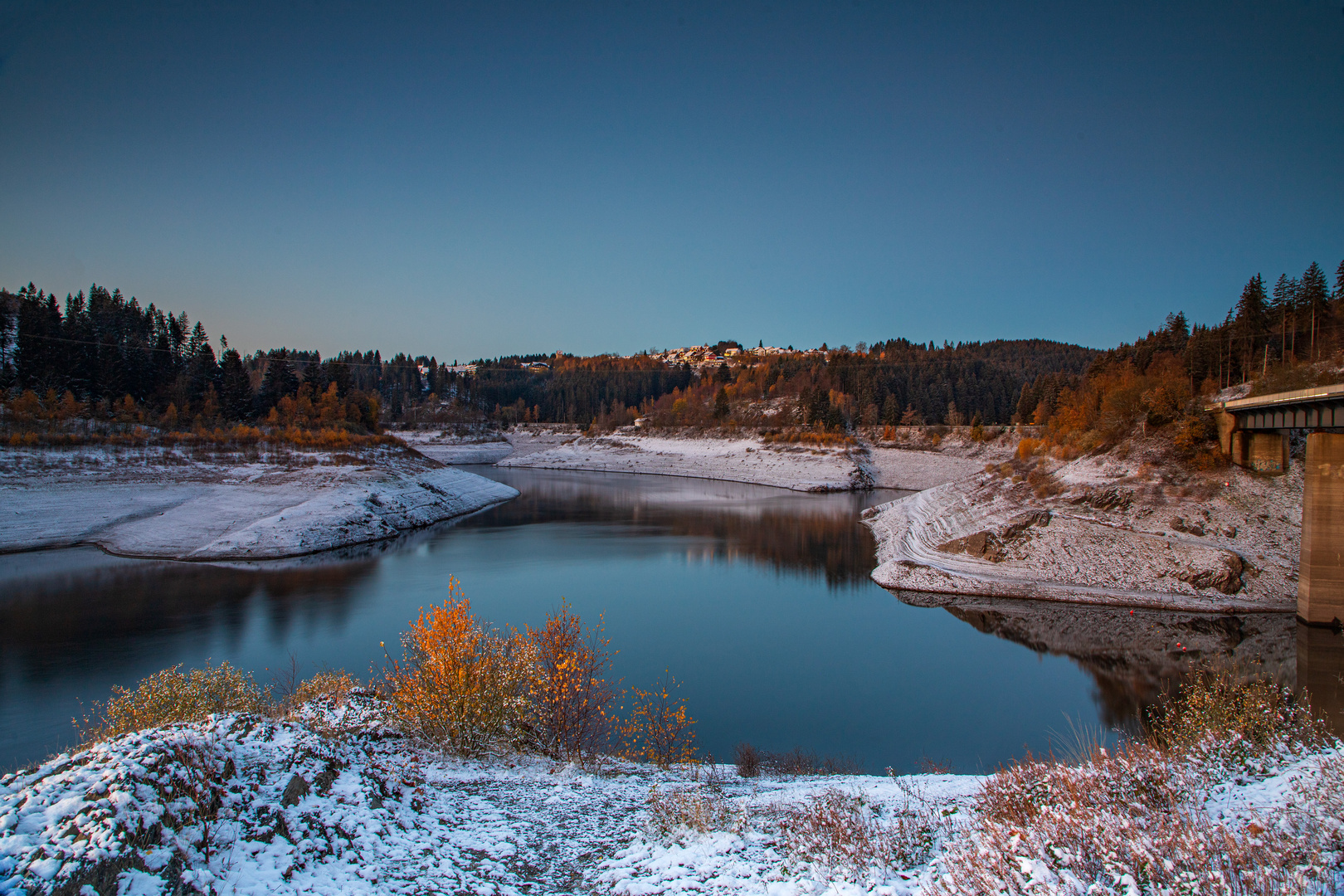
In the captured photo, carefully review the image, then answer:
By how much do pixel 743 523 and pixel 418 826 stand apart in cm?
3829

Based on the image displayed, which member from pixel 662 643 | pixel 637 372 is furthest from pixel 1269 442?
pixel 637 372

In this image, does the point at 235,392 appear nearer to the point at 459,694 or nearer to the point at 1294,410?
the point at 459,694

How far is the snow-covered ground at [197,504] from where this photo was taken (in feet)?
98.7

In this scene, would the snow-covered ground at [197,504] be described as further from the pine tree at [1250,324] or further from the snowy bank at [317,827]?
the pine tree at [1250,324]

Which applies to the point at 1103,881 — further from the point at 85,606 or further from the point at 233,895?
the point at 85,606

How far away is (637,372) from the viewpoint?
145625 mm

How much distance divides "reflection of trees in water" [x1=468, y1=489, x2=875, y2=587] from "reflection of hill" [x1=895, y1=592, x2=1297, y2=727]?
6793mm

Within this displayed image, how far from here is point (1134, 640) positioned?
18.8m

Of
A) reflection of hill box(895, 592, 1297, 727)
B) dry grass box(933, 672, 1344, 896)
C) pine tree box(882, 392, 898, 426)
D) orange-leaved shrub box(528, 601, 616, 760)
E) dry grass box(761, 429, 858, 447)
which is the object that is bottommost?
reflection of hill box(895, 592, 1297, 727)

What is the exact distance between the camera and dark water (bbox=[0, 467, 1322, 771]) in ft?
46.5

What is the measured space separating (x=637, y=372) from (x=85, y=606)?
127m

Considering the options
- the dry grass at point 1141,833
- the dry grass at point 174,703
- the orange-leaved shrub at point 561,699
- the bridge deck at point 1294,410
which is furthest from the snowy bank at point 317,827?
the bridge deck at point 1294,410

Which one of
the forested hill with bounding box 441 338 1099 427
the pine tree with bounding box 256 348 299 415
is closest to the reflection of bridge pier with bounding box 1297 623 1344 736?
the forested hill with bounding box 441 338 1099 427

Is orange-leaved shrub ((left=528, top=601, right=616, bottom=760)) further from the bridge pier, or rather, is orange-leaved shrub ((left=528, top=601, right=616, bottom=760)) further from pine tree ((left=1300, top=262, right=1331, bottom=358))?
pine tree ((left=1300, top=262, right=1331, bottom=358))
